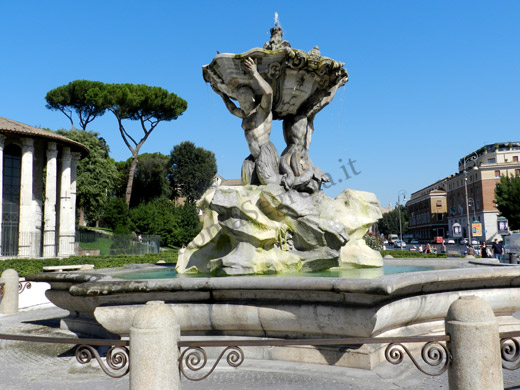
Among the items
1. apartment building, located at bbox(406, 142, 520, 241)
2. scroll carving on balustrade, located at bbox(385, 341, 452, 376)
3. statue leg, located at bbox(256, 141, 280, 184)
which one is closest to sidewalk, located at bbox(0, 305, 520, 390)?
scroll carving on balustrade, located at bbox(385, 341, 452, 376)

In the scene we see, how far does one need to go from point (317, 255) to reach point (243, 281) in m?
2.14

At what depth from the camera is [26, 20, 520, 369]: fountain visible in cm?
421

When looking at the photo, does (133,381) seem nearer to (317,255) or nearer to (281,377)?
(281,377)

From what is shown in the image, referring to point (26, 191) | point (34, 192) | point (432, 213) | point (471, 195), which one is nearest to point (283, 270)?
point (26, 191)

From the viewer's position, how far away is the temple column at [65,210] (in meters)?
28.9

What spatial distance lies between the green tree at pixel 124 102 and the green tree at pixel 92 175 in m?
3.40

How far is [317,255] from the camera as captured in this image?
20.6ft

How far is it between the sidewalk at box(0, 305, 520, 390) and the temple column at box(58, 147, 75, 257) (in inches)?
1019

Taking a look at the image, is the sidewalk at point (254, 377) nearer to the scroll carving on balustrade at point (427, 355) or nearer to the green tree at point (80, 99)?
the scroll carving on balustrade at point (427, 355)

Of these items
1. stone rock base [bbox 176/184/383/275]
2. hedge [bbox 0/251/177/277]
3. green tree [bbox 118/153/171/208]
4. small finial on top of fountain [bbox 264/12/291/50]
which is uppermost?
green tree [bbox 118/153/171/208]

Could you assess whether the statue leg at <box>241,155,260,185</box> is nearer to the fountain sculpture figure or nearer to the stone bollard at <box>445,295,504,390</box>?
the fountain sculpture figure

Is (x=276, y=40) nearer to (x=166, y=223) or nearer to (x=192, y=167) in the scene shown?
(x=166, y=223)

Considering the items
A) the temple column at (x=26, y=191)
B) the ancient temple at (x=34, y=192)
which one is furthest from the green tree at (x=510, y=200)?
the temple column at (x=26, y=191)

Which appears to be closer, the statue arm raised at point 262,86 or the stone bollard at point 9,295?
the statue arm raised at point 262,86
